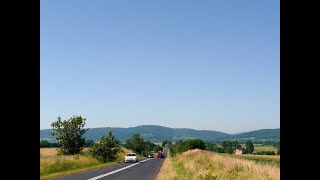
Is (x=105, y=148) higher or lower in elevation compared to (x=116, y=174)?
lower

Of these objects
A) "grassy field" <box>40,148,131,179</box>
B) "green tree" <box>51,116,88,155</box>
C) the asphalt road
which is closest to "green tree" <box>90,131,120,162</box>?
"green tree" <box>51,116,88,155</box>

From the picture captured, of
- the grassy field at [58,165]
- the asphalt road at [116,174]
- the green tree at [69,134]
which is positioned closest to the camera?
the asphalt road at [116,174]

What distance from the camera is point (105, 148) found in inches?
2298

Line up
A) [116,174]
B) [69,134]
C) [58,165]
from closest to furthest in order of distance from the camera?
[116,174] < [58,165] < [69,134]

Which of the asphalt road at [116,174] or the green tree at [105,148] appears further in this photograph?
the green tree at [105,148]

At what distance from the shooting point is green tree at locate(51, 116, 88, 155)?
54.0 metres

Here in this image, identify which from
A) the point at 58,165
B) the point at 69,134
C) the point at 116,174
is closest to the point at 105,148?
the point at 69,134

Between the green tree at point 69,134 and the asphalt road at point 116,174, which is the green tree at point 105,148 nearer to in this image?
the green tree at point 69,134

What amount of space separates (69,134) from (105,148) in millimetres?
6550

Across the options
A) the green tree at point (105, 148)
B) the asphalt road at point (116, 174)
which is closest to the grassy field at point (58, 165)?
the asphalt road at point (116, 174)

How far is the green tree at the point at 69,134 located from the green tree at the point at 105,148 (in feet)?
10.4

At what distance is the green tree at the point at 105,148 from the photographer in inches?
Answer: 2254

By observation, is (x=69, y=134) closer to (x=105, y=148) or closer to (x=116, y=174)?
(x=105, y=148)
